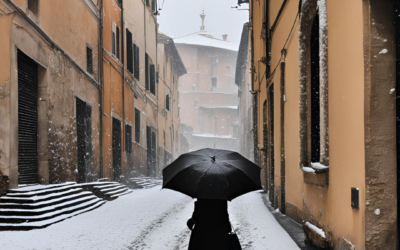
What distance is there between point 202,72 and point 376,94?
5211 cm

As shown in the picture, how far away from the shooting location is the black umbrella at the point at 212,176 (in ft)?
10.7

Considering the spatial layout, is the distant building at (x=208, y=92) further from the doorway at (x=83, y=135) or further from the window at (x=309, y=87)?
the window at (x=309, y=87)

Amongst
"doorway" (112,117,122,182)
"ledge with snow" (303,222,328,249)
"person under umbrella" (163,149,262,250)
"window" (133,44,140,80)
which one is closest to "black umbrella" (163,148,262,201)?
"person under umbrella" (163,149,262,250)

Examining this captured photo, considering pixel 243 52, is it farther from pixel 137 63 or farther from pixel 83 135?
pixel 83 135

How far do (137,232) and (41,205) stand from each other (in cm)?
197

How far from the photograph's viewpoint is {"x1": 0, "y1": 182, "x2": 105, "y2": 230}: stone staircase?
697cm

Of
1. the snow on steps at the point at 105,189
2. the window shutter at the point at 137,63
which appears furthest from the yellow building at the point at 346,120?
the window shutter at the point at 137,63

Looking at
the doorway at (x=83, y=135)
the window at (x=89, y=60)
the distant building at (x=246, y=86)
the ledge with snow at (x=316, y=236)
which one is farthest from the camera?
the distant building at (x=246, y=86)

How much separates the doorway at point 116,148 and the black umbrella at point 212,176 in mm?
12049

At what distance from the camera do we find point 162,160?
Result: 86.8 ft

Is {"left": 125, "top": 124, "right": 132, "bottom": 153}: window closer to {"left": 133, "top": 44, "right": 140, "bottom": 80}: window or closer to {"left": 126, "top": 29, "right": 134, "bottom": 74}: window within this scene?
{"left": 126, "top": 29, "right": 134, "bottom": 74}: window

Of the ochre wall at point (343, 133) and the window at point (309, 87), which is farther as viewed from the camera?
the window at point (309, 87)


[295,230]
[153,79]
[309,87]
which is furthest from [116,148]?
[309,87]

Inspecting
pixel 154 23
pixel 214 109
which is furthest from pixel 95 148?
pixel 214 109
